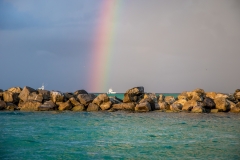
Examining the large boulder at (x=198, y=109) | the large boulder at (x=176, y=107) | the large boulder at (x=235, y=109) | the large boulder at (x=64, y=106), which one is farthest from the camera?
the large boulder at (x=176, y=107)

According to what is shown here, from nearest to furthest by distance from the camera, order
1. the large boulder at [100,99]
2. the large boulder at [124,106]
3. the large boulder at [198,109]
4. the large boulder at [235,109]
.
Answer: the large boulder at [198,109], the large boulder at [235,109], the large boulder at [100,99], the large boulder at [124,106]

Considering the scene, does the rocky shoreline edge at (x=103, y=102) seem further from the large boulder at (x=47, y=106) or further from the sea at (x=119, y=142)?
the sea at (x=119, y=142)

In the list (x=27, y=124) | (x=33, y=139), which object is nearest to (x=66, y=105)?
(x=27, y=124)

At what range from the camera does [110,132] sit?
25500 mm

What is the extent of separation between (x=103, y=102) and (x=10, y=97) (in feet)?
44.9

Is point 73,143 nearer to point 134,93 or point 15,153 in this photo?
point 15,153

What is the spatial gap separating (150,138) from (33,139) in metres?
8.09

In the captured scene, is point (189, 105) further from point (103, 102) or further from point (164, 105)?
point (103, 102)

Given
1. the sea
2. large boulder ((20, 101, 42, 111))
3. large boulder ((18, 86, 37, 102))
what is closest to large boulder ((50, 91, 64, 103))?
large boulder ((20, 101, 42, 111))

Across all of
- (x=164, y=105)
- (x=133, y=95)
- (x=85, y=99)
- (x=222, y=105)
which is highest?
(x=133, y=95)

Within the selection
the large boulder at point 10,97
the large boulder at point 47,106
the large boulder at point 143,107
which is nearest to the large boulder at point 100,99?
the large boulder at point 143,107

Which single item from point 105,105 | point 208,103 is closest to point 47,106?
point 105,105

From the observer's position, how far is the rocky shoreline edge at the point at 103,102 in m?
45.0

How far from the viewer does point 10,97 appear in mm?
46844
